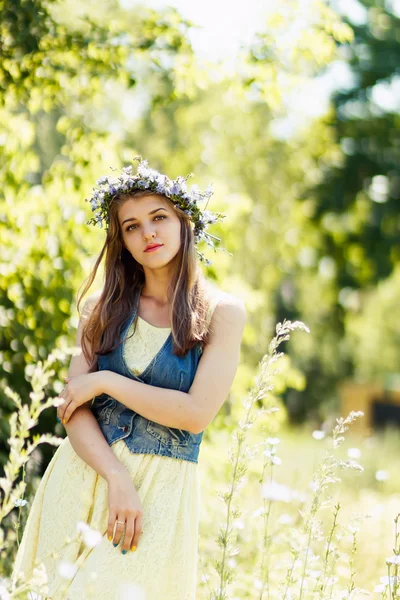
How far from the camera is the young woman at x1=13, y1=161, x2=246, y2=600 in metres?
2.06

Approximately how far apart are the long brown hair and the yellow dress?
69 millimetres

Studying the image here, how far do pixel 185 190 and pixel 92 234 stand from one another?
216 centimetres

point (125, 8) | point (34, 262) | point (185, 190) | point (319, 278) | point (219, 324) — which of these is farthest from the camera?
point (319, 278)

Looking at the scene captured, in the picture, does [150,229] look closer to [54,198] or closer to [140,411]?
[140,411]

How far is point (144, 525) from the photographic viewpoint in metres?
2.10

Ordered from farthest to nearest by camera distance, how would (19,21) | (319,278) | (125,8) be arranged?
1. (319,278)
2. (125,8)
3. (19,21)

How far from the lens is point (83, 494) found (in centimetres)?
216

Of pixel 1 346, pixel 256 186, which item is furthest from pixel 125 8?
pixel 256 186

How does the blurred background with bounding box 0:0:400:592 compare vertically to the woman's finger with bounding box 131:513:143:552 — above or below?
above

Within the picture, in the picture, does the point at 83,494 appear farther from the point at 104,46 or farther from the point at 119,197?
the point at 104,46

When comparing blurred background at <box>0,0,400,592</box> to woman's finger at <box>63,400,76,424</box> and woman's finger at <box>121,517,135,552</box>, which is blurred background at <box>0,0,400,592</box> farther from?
woman's finger at <box>121,517,135,552</box>

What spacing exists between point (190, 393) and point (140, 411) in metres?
0.16

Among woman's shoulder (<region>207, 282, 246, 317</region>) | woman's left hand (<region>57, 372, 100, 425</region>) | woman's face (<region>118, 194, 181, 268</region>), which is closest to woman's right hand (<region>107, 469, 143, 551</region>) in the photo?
woman's left hand (<region>57, 372, 100, 425</region>)

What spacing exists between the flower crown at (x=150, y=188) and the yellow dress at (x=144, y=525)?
1.35 ft
